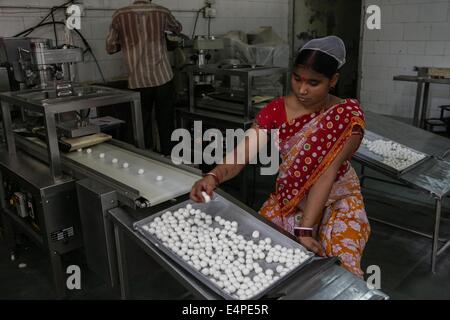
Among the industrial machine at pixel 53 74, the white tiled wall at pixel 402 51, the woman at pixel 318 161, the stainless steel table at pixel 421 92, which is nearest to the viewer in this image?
the woman at pixel 318 161

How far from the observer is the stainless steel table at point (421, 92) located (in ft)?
14.3

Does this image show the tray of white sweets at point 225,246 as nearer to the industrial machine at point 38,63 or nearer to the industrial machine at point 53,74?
the industrial machine at point 53,74

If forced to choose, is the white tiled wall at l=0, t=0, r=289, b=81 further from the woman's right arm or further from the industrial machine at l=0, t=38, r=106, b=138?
the woman's right arm

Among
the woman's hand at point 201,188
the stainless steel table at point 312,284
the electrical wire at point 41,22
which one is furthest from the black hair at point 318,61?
the electrical wire at point 41,22

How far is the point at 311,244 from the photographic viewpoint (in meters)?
1.32

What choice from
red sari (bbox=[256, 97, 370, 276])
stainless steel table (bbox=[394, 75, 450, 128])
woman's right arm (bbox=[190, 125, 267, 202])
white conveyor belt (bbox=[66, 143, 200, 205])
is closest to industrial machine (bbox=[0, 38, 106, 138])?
white conveyor belt (bbox=[66, 143, 200, 205])

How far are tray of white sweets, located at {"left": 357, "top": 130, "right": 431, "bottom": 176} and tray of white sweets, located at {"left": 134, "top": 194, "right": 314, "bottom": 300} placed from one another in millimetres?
1179

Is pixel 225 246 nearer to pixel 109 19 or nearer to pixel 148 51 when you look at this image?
pixel 148 51

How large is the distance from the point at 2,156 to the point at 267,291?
176 centimetres

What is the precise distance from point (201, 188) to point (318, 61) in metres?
0.59

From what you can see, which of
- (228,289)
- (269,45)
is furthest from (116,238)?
(269,45)

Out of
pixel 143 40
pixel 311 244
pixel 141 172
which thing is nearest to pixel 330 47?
pixel 311 244

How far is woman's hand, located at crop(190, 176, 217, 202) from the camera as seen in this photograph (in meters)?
1.47

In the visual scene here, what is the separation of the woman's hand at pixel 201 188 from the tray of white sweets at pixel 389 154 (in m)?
1.23
